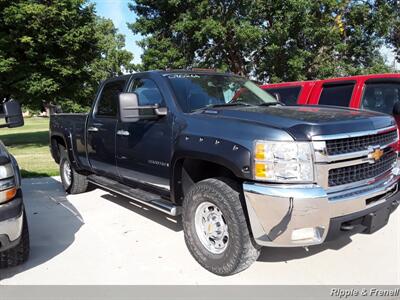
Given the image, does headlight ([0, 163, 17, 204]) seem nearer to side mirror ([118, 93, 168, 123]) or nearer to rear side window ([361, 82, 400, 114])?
side mirror ([118, 93, 168, 123])

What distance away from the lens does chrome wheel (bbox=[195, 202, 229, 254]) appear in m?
3.61

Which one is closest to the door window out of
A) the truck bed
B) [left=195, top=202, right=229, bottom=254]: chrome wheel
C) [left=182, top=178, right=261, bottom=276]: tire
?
[left=182, top=178, right=261, bottom=276]: tire

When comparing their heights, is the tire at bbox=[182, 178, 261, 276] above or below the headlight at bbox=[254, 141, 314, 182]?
below

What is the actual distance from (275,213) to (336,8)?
15783 millimetres

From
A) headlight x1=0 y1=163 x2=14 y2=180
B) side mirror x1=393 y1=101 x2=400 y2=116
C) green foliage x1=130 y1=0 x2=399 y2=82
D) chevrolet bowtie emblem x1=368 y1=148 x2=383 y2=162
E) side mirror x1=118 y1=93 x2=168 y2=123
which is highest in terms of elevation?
green foliage x1=130 y1=0 x2=399 y2=82

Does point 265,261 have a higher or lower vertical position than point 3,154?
lower

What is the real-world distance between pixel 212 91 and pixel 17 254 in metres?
2.64

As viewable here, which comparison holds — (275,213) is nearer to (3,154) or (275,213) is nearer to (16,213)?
(16,213)

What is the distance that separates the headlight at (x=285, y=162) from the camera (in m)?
3.03

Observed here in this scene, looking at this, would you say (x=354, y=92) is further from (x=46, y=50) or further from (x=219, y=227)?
(x=46, y=50)

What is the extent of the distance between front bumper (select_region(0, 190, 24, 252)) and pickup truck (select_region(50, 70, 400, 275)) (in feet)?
4.38

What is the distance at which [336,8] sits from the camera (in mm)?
16516

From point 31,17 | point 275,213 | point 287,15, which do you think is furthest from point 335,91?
point 31,17

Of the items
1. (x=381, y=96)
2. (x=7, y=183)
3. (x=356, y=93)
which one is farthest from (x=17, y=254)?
(x=381, y=96)
